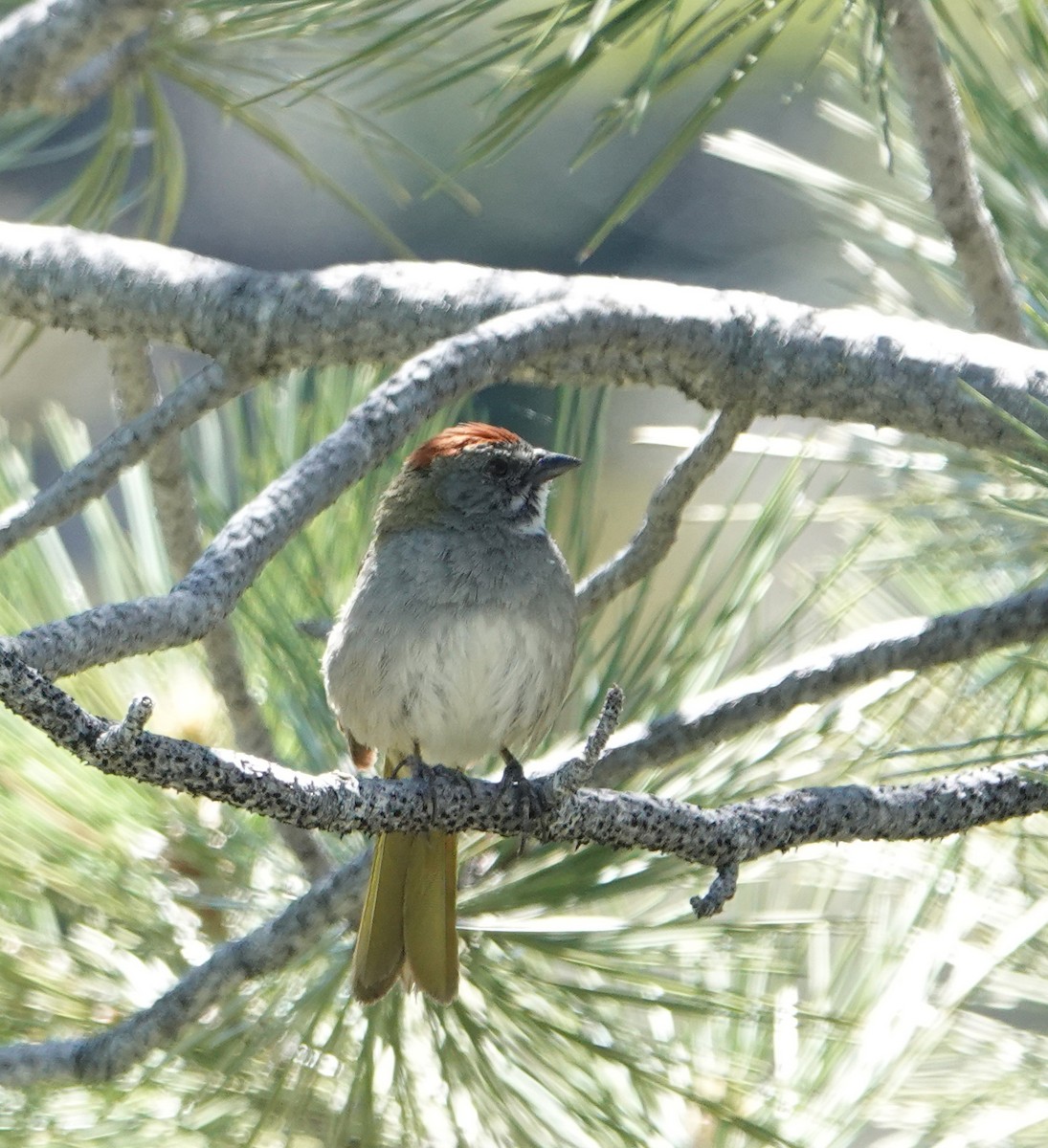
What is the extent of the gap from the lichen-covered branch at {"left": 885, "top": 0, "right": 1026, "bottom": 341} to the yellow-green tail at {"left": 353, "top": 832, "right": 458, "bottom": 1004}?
36.5 inches

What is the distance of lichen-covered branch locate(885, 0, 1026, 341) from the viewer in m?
1.79

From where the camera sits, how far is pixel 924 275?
258 cm

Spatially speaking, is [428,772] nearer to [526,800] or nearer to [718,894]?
[526,800]

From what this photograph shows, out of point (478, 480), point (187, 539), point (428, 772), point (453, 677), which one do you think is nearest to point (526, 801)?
point (428, 772)

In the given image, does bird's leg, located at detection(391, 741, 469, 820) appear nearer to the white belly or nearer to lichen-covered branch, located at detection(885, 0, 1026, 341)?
the white belly

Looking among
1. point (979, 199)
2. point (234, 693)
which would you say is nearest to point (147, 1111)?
point (234, 693)

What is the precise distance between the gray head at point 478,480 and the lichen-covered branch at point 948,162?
0.77 meters

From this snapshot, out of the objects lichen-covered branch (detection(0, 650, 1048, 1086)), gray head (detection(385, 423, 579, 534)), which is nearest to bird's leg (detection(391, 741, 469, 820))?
lichen-covered branch (detection(0, 650, 1048, 1086))

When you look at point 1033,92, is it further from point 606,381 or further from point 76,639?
point 76,639

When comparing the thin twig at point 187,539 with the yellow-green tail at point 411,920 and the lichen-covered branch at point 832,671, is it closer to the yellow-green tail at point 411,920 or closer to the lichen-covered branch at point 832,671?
the yellow-green tail at point 411,920

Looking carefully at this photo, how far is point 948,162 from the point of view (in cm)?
188

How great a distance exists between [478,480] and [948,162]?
991 millimetres

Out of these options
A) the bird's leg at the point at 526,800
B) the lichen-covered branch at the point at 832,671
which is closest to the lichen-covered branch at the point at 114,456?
the bird's leg at the point at 526,800

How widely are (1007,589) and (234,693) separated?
1.06m
